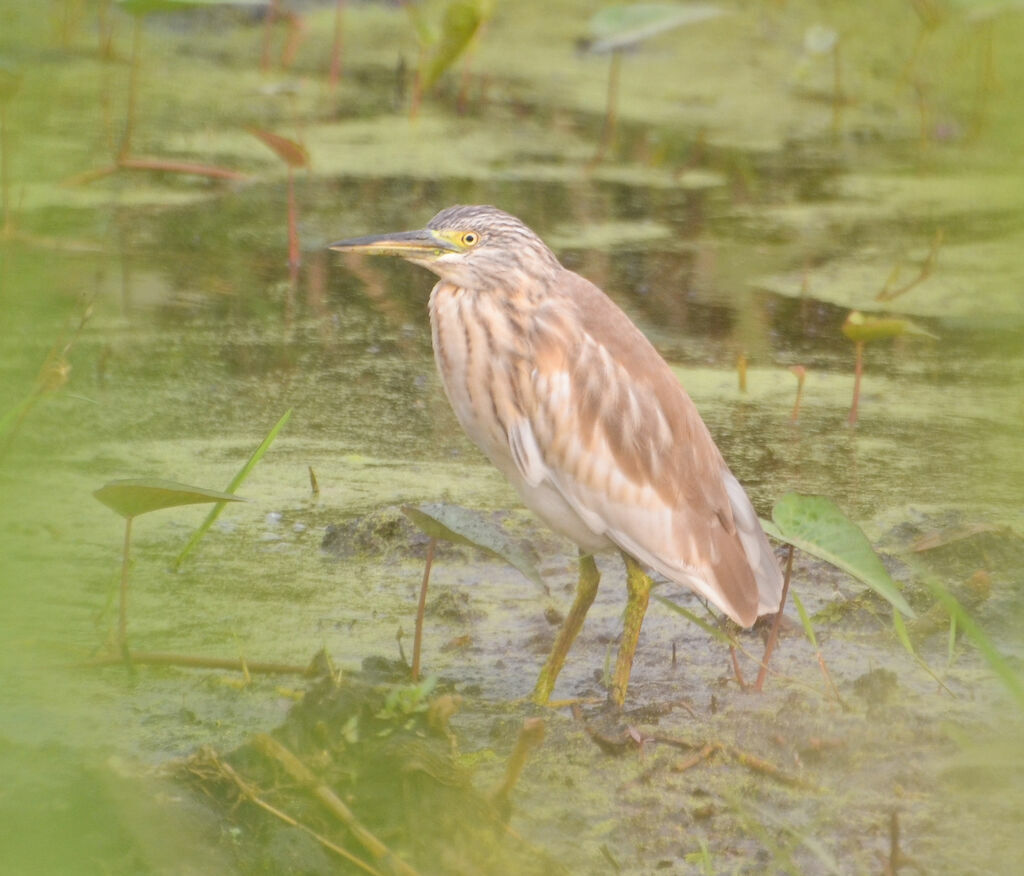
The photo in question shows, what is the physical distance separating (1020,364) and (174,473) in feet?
6.49

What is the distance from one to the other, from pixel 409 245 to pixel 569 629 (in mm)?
611

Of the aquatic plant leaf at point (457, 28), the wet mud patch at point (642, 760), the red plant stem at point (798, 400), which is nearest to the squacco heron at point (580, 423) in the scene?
the wet mud patch at point (642, 760)

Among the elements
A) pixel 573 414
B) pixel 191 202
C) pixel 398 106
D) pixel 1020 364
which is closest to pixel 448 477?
pixel 573 414

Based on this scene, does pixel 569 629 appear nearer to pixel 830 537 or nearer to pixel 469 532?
pixel 469 532

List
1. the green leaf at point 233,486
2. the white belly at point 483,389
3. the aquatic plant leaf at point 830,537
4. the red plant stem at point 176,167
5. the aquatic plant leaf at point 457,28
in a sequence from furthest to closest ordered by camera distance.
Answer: the aquatic plant leaf at point 457,28
the red plant stem at point 176,167
the white belly at point 483,389
the green leaf at point 233,486
the aquatic plant leaf at point 830,537

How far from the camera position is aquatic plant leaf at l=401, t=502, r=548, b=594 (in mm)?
2094

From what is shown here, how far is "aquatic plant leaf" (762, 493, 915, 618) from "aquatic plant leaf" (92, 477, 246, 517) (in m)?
0.73

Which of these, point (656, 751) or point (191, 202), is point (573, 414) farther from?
point (191, 202)

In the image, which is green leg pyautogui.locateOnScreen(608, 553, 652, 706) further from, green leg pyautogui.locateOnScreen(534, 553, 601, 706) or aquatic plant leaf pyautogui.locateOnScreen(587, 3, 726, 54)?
aquatic plant leaf pyautogui.locateOnScreen(587, 3, 726, 54)

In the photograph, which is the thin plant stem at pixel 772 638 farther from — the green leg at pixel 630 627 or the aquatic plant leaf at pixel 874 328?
the aquatic plant leaf at pixel 874 328

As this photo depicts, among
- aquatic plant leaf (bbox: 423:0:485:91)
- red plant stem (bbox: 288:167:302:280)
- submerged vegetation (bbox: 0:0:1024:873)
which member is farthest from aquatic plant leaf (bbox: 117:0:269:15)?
aquatic plant leaf (bbox: 423:0:485:91)

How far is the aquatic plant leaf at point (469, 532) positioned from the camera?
2.09m

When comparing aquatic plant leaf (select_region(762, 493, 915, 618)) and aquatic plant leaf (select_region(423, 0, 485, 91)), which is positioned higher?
aquatic plant leaf (select_region(423, 0, 485, 91))

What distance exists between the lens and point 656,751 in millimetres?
2102
